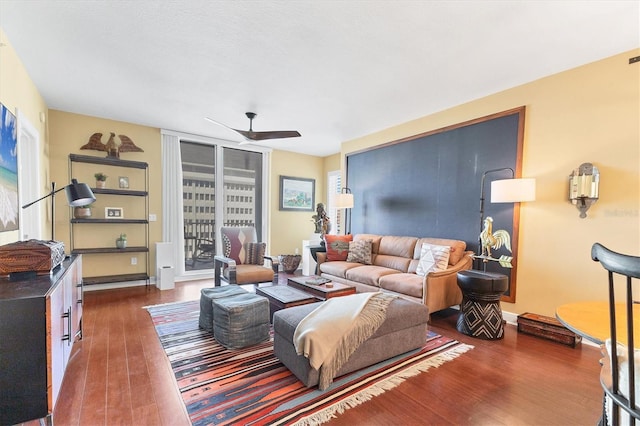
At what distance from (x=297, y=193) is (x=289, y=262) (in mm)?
1697

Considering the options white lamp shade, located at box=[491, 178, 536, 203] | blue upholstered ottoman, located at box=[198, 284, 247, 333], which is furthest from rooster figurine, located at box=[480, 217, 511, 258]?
blue upholstered ottoman, located at box=[198, 284, 247, 333]

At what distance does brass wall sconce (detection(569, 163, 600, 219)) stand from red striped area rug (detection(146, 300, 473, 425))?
1791 millimetres

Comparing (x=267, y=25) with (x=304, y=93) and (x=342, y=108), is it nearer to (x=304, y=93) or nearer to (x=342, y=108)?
(x=304, y=93)

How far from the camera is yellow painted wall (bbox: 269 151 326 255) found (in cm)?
645

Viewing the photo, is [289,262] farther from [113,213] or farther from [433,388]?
[433,388]

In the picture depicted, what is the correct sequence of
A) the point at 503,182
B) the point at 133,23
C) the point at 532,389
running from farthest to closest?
the point at 503,182 < the point at 133,23 < the point at 532,389

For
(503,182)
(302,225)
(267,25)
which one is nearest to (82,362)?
(267,25)

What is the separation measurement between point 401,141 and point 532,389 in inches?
142

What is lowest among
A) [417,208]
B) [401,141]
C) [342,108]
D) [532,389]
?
[532,389]

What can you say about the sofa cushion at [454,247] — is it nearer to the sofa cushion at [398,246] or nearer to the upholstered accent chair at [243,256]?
the sofa cushion at [398,246]

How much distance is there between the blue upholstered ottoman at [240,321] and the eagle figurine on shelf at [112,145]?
11.3ft

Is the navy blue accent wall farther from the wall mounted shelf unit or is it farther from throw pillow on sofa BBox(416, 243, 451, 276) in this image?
the wall mounted shelf unit

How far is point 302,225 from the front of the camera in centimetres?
692

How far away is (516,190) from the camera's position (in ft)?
9.52
